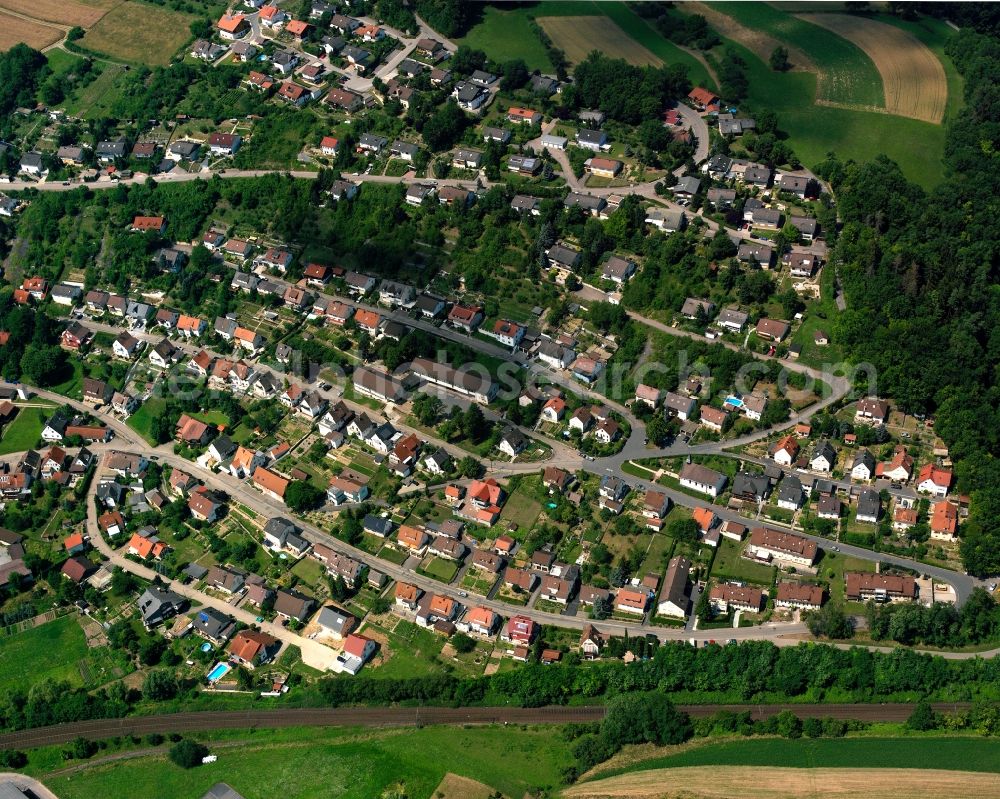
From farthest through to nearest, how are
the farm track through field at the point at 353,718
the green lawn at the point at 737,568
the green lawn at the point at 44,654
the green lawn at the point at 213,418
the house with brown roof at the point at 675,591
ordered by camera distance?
the green lawn at the point at 213,418 < the green lawn at the point at 737,568 < the green lawn at the point at 44,654 < the house with brown roof at the point at 675,591 < the farm track through field at the point at 353,718

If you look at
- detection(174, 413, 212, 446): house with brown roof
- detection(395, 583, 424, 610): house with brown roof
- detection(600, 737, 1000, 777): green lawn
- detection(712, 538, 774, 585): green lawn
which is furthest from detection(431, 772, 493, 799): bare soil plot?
detection(174, 413, 212, 446): house with brown roof

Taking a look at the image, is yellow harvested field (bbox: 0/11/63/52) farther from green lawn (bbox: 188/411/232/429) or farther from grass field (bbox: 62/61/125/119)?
green lawn (bbox: 188/411/232/429)

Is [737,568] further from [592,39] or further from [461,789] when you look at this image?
[592,39]

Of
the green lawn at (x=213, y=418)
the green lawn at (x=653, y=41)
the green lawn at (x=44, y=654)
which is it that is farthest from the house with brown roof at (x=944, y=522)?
the green lawn at (x=44, y=654)

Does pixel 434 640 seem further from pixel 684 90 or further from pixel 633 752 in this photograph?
pixel 684 90

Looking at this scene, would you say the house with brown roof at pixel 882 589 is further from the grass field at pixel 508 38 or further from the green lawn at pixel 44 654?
the grass field at pixel 508 38
